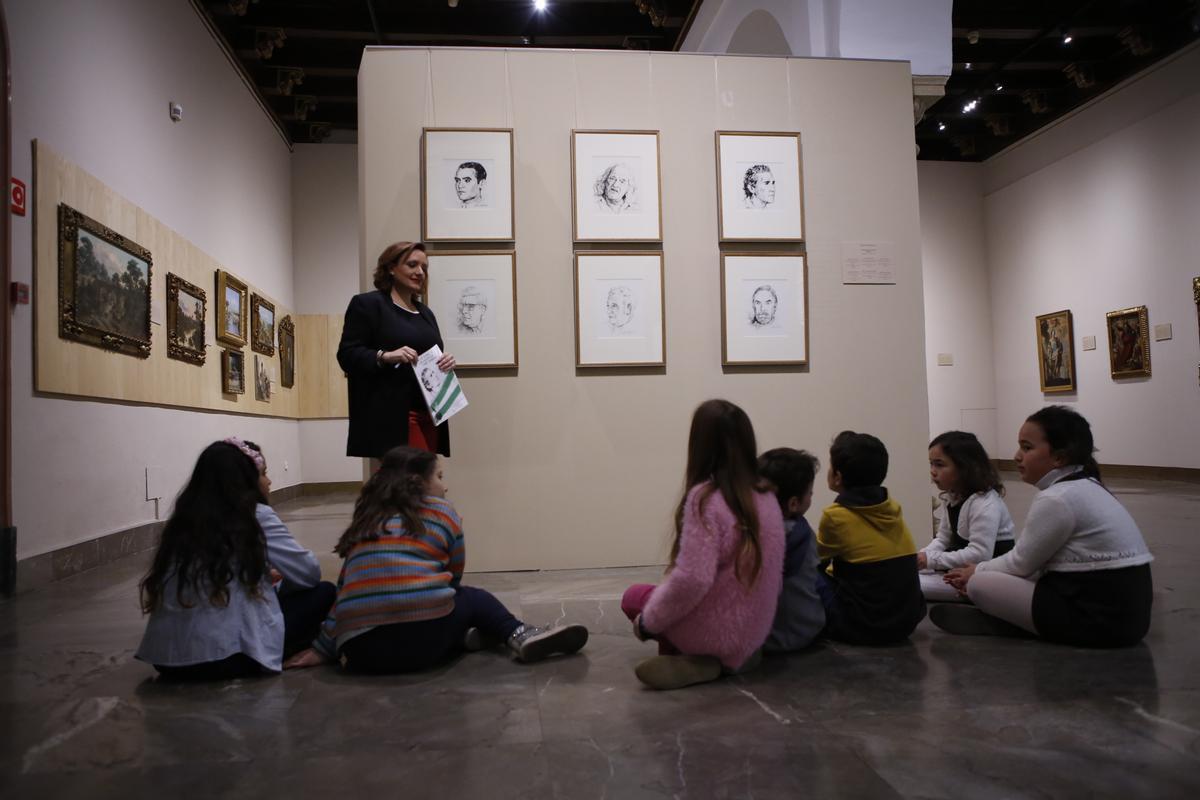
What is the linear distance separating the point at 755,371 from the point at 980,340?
37.0ft

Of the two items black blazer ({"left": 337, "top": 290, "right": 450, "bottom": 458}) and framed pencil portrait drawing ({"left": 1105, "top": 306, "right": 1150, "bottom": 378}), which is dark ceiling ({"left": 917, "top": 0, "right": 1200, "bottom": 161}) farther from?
black blazer ({"left": 337, "top": 290, "right": 450, "bottom": 458})

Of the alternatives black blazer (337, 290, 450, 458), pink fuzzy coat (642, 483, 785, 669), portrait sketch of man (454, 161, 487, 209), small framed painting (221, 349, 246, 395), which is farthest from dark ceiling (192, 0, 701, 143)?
pink fuzzy coat (642, 483, 785, 669)

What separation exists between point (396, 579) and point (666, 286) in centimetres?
331

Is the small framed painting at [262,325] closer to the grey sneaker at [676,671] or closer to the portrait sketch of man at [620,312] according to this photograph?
the portrait sketch of man at [620,312]

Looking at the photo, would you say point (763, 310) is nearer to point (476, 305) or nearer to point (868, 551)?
point (476, 305)

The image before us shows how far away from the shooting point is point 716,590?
2.96 m

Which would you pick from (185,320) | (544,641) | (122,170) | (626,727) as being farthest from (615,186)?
(185,320)

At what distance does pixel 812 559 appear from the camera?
3451 millimetres

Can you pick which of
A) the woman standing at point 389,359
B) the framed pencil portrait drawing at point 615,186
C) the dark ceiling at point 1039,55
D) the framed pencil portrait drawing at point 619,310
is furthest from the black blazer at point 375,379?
the dark ceiling at point 1039,55

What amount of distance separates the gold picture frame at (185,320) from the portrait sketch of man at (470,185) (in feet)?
12.4

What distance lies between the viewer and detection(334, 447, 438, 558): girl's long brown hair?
320 cm

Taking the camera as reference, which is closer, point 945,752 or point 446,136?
point 945,752

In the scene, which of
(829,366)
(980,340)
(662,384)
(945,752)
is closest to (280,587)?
(945,752)

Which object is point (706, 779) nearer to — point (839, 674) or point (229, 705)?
point (839, 674)
